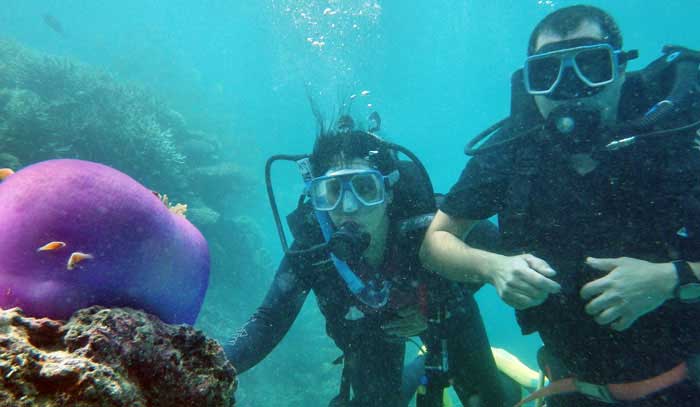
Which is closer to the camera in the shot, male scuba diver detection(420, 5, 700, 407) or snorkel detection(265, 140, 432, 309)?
male scuba diver detection(420, 5, 700, 407)

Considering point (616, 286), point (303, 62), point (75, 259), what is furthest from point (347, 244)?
point (303, 62)

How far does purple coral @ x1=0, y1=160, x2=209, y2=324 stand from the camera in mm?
952

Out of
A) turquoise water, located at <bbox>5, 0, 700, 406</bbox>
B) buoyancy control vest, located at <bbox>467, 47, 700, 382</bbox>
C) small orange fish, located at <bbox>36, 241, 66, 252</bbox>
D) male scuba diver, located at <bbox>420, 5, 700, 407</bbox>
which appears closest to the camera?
small orange fish, located at <bbox>36, 241, 66, 252</bbox>

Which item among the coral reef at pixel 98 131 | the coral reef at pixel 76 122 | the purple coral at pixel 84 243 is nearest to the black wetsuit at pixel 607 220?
the purple coral at pixel 84 243

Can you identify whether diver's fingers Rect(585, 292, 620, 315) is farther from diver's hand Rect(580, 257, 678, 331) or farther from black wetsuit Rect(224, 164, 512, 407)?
black wetsuit Rect(224, 164, 512, 407)

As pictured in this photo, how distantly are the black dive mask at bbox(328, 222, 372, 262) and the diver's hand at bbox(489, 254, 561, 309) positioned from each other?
1368 millimetres

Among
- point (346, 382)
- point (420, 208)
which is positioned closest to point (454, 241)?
Answer: point (420, 208)

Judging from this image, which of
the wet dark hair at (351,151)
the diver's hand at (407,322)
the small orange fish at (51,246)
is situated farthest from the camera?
the wet dark hair at (351,151)

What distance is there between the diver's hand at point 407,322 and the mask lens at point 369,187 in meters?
1.02

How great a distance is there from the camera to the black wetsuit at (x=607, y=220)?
2174 millimetres

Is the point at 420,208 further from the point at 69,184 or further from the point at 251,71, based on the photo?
the point at 251,71

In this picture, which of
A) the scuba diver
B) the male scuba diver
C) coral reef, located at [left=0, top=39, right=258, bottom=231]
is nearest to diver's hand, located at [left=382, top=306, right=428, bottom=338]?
the scuba diver

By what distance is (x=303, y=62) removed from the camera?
39.1 metres

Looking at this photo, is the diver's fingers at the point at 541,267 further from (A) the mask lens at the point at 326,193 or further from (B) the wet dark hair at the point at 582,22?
(A) the mask lens at the point at 326,193
